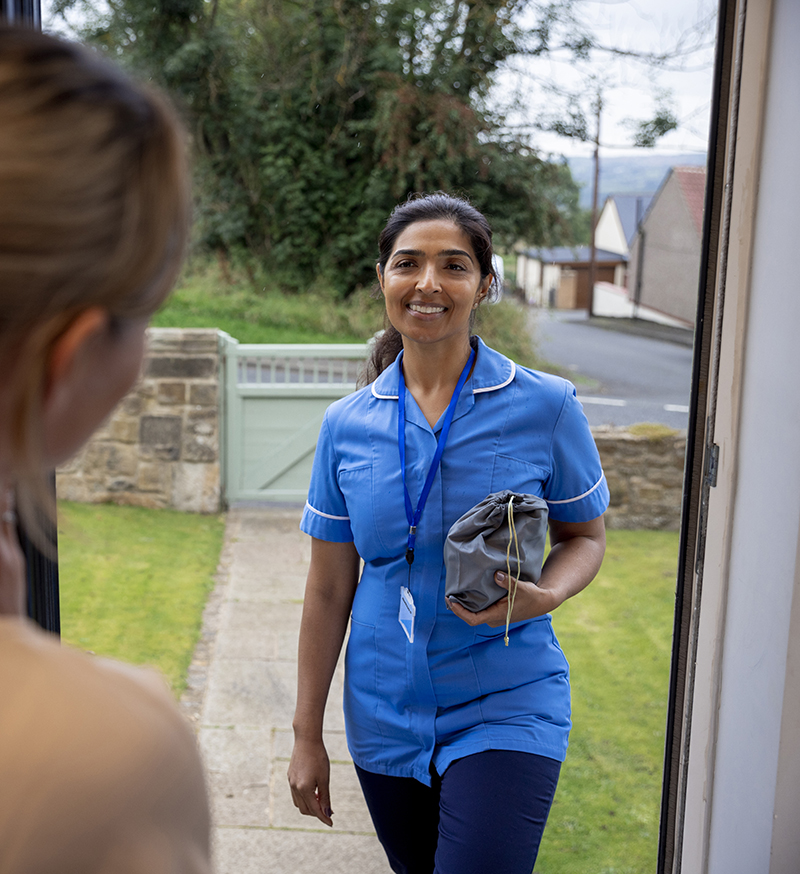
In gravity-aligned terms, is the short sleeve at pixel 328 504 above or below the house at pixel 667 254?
below

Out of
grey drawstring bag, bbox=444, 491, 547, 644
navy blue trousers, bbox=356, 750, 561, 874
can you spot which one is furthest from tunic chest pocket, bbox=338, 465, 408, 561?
navy blue trousers, bbox=356, 750, 561, 874

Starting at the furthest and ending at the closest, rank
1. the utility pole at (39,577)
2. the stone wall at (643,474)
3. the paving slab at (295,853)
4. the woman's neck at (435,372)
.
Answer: the stone wall at (643,474)
the paving slab at (295,853)
the woman's neck at (435,372)
the utility pole at (39,577)

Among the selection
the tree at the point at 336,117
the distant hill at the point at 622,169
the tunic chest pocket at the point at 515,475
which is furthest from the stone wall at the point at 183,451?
the tunic chest pocket at the point at 515,475

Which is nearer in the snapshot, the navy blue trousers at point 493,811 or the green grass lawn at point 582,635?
the navy blue trousers at point 493,811

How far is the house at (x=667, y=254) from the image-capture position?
19094mm

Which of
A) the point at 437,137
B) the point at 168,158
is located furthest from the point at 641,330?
the point at 168,158

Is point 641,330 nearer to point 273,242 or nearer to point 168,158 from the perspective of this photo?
point 273,242

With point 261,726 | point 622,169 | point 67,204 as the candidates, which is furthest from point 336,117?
point 67,204

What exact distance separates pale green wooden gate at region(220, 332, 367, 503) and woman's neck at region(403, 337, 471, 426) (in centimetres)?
457

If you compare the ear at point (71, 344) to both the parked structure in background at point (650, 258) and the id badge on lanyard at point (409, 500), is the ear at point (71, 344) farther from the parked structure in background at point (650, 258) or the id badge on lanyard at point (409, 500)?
the parked structure in background at point (650, 258)

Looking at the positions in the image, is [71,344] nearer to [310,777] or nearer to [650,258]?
[310,777]

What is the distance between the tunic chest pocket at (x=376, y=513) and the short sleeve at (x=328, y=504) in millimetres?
43

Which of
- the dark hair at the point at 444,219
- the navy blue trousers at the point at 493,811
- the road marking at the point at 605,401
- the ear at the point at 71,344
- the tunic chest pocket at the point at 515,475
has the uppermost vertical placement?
the dark hair at the point at 444,219

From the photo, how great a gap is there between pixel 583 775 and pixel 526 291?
674 cm
